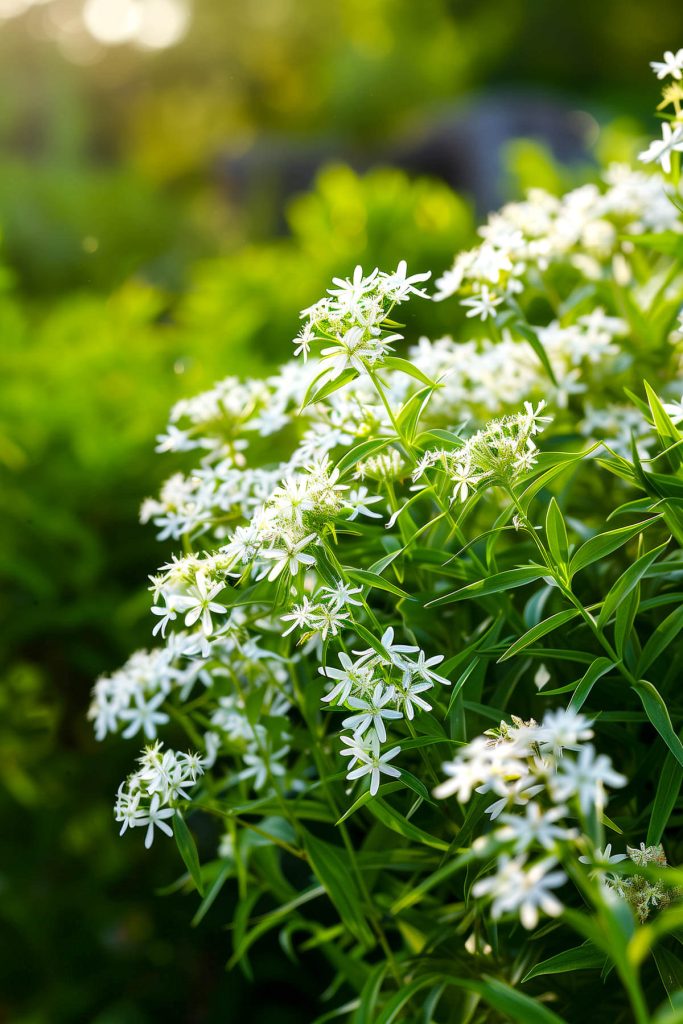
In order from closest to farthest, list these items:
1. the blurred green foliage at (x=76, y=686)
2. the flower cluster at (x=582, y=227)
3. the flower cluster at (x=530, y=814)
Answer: the flower cluster at (x=530, y=814)
the flower cluster at (x=582, y=227)
the blurred green foliage at (x=76, y=686)

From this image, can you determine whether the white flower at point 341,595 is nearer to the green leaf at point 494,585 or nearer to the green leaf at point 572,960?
the green leaf at point 494,585

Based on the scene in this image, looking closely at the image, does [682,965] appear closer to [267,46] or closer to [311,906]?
[311,906]

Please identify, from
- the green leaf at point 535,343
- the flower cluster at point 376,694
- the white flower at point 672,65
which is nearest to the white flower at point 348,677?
the flower cluster at point 376,694

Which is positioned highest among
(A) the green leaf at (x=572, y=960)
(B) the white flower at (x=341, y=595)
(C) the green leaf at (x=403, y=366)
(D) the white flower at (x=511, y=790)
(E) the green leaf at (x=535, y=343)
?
(E) the green leaf at (x=535, y=343)

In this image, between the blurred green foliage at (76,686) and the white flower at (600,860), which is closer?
the white flower at (600,860)

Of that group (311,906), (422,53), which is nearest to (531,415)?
(311,906)

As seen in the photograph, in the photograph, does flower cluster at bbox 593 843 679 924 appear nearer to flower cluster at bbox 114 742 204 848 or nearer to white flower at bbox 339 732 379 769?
white flower at bbox 339 732 379 769

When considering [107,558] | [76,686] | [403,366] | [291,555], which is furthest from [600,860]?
[76,686]
